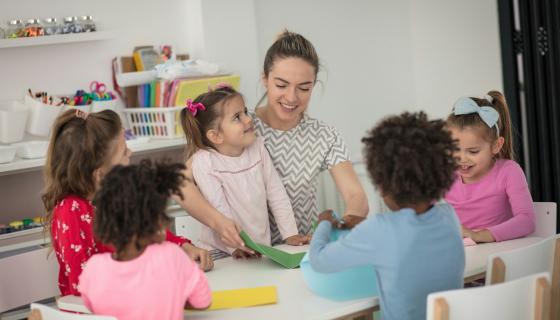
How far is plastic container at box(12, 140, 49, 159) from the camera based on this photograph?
11.8 feet

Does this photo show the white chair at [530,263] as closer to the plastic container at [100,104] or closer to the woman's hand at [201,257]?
the woman's hand at [201,257]

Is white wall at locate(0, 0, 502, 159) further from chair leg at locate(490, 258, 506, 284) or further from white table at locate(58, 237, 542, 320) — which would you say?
chair leg at locate(490, 258, 506, 284)

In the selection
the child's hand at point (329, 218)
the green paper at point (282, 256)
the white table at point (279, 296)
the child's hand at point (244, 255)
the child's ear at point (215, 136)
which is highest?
the child's ear at point (215, 136)

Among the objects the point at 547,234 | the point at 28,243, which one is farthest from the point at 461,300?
the point at 28,243

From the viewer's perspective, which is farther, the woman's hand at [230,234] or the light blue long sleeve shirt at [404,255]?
the woman's hand at [230,234]

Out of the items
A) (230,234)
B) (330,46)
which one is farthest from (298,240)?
(330,46)

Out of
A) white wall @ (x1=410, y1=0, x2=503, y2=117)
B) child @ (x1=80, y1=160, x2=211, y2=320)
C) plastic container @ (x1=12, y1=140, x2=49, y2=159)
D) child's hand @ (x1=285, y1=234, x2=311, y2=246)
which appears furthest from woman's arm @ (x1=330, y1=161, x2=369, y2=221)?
white wall @ (x1=410, y1=0, x2=503, y2=117)

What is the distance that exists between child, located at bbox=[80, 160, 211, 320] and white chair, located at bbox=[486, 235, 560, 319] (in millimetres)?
742

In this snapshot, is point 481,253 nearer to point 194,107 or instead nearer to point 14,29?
point 194,107

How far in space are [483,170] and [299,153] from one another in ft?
2.01

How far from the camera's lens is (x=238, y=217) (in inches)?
104

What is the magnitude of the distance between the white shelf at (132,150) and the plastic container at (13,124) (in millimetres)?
132

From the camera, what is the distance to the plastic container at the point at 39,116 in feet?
12.3

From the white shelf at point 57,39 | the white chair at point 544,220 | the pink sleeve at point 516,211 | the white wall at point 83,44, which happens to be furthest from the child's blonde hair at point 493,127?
the white wall at point 83,44
